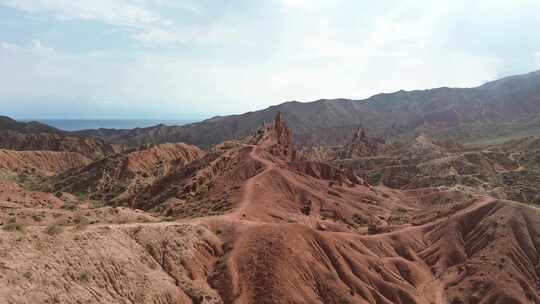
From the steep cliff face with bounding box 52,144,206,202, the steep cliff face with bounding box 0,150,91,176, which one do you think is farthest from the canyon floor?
the steep cliff face with bounding box 0,150,91,176

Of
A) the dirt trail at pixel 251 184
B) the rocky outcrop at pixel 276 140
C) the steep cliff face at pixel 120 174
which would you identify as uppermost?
the rocky outcrop at pixel 276 140

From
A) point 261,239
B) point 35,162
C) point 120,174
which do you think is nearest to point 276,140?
point 120,174

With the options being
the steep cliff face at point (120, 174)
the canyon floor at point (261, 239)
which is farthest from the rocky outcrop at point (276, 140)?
the steep cliff face at point (120, 174)

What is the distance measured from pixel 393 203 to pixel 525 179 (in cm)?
5235

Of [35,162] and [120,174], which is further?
[35,162]

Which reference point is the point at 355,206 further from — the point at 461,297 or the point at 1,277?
the point at 1,277

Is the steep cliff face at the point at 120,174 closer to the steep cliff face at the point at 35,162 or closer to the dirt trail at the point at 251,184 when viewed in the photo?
the steep cliff face at the point at 35,162

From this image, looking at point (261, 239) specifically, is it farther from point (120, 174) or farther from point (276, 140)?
point (120, 174)

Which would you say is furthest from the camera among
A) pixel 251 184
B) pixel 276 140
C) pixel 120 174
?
pixel 120 174

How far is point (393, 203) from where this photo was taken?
340ft

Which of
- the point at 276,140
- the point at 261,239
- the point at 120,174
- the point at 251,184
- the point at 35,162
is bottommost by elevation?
the point at 120,174

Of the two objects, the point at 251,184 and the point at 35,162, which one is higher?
the point at 251,184

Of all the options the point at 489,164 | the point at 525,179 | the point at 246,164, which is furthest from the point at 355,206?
the point at 489,164

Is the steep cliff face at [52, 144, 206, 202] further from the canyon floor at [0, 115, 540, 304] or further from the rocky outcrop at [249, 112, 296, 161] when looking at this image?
the rocky outcrop at [249, 112, 296, 161]
